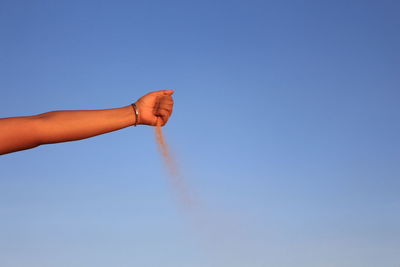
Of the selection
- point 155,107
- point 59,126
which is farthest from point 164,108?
point 59,126

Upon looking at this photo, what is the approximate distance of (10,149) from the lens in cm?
526

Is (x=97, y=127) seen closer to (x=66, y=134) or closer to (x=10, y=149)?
(x=66, y=134)

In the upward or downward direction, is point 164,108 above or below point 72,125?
above

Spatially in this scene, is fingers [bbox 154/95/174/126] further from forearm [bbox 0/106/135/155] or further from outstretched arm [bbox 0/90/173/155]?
forearm [bbox 0/106/135/155]

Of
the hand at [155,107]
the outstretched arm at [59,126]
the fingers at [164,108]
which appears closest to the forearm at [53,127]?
the outstretched arm at [59,126]

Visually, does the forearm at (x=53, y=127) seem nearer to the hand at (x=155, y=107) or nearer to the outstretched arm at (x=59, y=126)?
the outstretched arm at (x=59, y=126)

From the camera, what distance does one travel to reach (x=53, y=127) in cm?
536

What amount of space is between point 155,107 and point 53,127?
1333mm

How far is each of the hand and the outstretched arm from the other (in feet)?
0.51

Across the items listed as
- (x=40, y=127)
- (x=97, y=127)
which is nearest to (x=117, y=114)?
(x=97, y=127)

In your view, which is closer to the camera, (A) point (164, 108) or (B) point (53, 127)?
(B) point (53, 127)

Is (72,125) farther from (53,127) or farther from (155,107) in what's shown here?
(155,107)

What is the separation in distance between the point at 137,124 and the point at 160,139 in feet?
2.77

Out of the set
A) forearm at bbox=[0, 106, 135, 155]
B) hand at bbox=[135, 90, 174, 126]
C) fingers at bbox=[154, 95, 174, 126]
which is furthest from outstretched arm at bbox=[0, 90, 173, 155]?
fingers at bbox=[154, 95, 174, 126]
